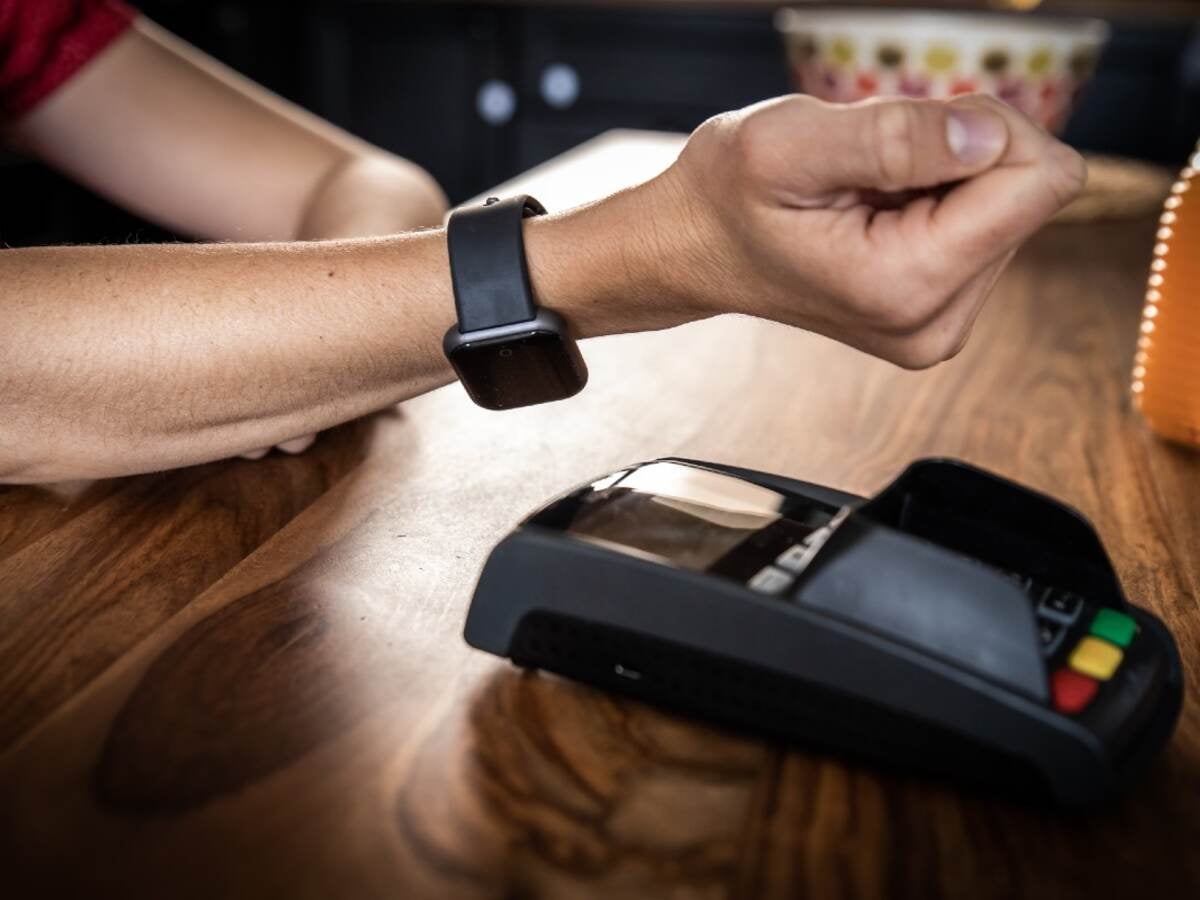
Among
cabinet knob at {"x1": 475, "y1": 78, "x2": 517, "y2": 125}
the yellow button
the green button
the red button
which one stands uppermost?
the red button

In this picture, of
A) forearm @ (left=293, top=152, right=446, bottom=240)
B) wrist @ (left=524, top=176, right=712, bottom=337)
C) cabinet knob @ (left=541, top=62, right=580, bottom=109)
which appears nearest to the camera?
wrist @ (left=524, top=176, right=712, bottom=337)

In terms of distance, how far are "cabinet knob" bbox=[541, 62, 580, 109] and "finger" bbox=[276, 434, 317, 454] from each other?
2288mm

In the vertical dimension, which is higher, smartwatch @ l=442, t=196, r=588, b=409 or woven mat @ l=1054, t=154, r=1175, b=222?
smartwatch @ l=442, t=196, r=588, b=409

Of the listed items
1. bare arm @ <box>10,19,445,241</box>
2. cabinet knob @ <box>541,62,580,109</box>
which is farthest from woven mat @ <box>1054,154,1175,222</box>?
cabinet knob @ <box>541,62,580,109</box>

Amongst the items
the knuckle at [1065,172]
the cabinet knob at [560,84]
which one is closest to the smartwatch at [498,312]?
the knuckle at [1065,172]

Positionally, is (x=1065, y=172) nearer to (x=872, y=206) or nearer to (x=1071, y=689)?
(x=872, y=206)

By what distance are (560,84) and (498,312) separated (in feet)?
7.72

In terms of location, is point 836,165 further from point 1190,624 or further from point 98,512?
point 98,512

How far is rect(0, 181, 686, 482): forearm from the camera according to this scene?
0.66 meters

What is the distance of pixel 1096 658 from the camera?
1.52 feet

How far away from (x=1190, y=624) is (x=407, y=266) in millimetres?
436

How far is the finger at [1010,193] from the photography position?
1.69ft

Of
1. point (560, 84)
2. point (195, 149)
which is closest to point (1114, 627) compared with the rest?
point (195, 149)

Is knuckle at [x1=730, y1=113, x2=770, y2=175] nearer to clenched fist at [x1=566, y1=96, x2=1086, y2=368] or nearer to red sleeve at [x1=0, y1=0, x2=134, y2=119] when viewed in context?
clenched fist at [x1=566, y1=96, x2=1086, y2=368]
